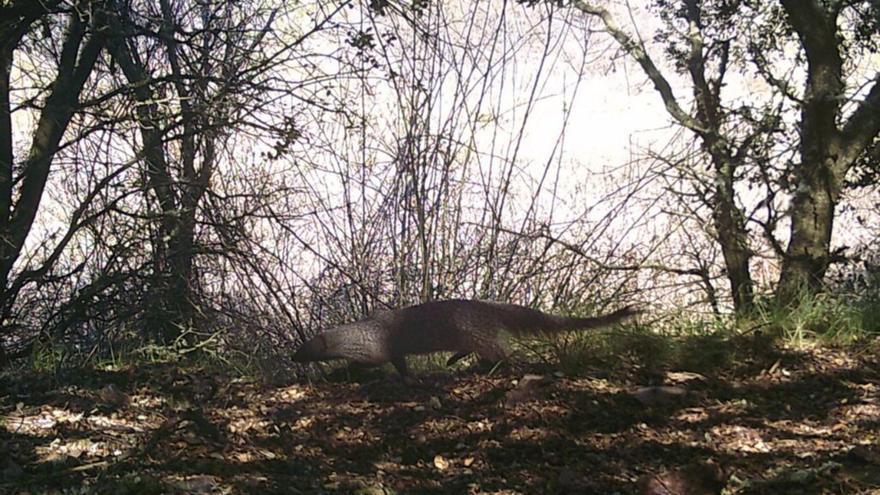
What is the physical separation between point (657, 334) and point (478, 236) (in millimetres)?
1194

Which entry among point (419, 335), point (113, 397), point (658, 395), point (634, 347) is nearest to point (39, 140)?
point (113, 397)

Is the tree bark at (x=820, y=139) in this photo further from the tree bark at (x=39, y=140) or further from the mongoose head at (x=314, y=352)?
the tree bark at (x=39, y=140)

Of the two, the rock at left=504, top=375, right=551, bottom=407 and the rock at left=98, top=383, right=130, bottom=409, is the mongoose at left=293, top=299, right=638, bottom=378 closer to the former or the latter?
the rock at left=504, top=375, right=551, bottom=407

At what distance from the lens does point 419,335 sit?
374 centimetres

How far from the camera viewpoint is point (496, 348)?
3.79 metres

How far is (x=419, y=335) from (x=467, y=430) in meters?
0.60

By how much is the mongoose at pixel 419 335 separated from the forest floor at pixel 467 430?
115 millimetres

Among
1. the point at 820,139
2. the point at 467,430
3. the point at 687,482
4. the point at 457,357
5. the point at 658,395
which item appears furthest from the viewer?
the point at 820,139

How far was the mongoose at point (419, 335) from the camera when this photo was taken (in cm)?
371

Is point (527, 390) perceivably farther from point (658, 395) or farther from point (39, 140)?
point (39, 140)

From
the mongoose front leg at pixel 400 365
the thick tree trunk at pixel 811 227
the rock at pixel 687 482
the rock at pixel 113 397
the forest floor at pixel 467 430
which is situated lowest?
the rock at pixel 687 482

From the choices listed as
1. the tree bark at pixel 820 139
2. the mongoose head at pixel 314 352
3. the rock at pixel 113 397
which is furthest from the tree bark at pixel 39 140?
the tree bark at pixel 820 139

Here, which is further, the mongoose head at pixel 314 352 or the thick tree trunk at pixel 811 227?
the thick tree trunk at pixel 811 227

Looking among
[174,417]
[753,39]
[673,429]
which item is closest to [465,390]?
[673,429]
